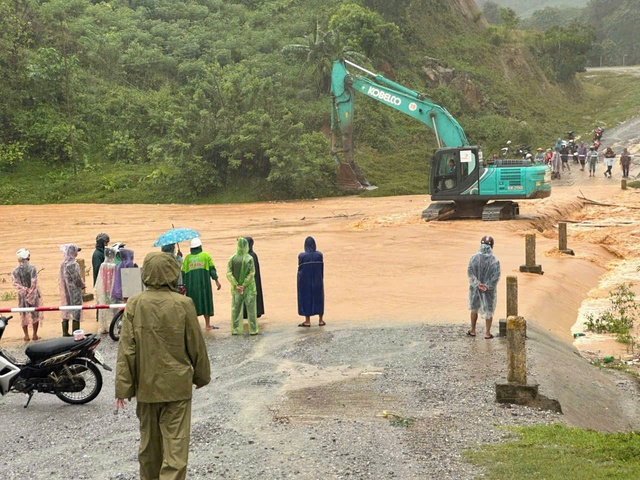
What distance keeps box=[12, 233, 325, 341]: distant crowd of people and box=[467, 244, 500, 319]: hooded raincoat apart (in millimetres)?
2614

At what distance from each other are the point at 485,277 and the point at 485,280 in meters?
0.05

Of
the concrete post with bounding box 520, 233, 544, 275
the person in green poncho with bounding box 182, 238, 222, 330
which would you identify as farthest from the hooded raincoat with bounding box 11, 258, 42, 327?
the concrete post with bounding box 520, 233, 544, 275

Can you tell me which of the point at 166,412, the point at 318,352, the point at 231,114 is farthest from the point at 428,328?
the point at 231,114

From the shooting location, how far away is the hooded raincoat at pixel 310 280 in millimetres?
14264

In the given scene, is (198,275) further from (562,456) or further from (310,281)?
(562,456)

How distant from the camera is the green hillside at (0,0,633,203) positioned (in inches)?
1538

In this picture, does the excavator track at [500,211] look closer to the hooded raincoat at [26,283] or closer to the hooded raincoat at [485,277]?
the hooded raincoat at [485,277]

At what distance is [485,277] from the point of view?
13.1 metres

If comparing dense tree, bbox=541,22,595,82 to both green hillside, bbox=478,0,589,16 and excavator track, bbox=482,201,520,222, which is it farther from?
green hillside, bbox=478,0,589,16

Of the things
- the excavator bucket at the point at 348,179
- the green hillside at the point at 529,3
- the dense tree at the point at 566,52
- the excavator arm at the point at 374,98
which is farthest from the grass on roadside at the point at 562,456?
the green hillside at the point at 529,3

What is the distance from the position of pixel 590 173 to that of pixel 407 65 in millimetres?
17197

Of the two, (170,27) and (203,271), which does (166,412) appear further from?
(170,27)

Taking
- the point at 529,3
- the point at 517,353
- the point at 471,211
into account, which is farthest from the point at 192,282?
the point at 529,3

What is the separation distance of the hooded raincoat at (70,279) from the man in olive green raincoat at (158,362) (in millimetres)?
7591
